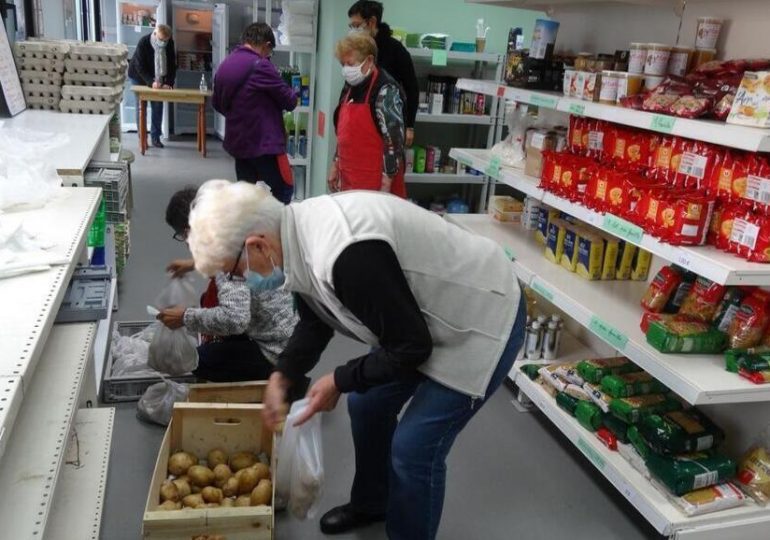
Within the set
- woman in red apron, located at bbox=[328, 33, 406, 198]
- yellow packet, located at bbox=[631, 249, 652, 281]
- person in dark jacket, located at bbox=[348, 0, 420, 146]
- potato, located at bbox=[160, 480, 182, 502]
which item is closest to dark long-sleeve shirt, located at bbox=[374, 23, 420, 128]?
person in dark jacket, located at bbox=[348, 0, 420, 146]

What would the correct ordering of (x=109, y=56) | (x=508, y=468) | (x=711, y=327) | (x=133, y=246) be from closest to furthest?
(x=711, y=327) → (x=508, y=468) → (x=109, y=56) → (x=133, y=246)

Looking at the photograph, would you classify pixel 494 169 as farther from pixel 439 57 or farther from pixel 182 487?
pixel 182 487

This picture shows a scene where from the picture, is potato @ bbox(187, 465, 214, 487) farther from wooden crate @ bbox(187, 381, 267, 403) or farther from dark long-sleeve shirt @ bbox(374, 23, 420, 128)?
dark long-sleeve shirt @ bbox(374, 23, 420, 128)

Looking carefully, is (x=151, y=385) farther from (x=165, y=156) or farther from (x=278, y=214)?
(x=165, y=156)

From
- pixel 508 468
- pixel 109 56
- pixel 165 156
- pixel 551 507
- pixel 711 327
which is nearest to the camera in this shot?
pixel 711 327

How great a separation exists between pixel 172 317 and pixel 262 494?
2.75 ft

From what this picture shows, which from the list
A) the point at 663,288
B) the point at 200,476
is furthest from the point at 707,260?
the point at 200,476

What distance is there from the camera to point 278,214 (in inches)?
63.6

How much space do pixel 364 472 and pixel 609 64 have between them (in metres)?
2.08

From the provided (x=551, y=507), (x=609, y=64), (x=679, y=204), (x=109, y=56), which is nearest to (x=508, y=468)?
(x=551, y=507)

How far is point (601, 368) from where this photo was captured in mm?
2959

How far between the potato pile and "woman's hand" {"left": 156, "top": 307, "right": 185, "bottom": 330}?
0.53 metres

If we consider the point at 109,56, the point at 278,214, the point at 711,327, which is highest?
the point at 109,56

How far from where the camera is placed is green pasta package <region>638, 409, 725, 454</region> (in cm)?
244
